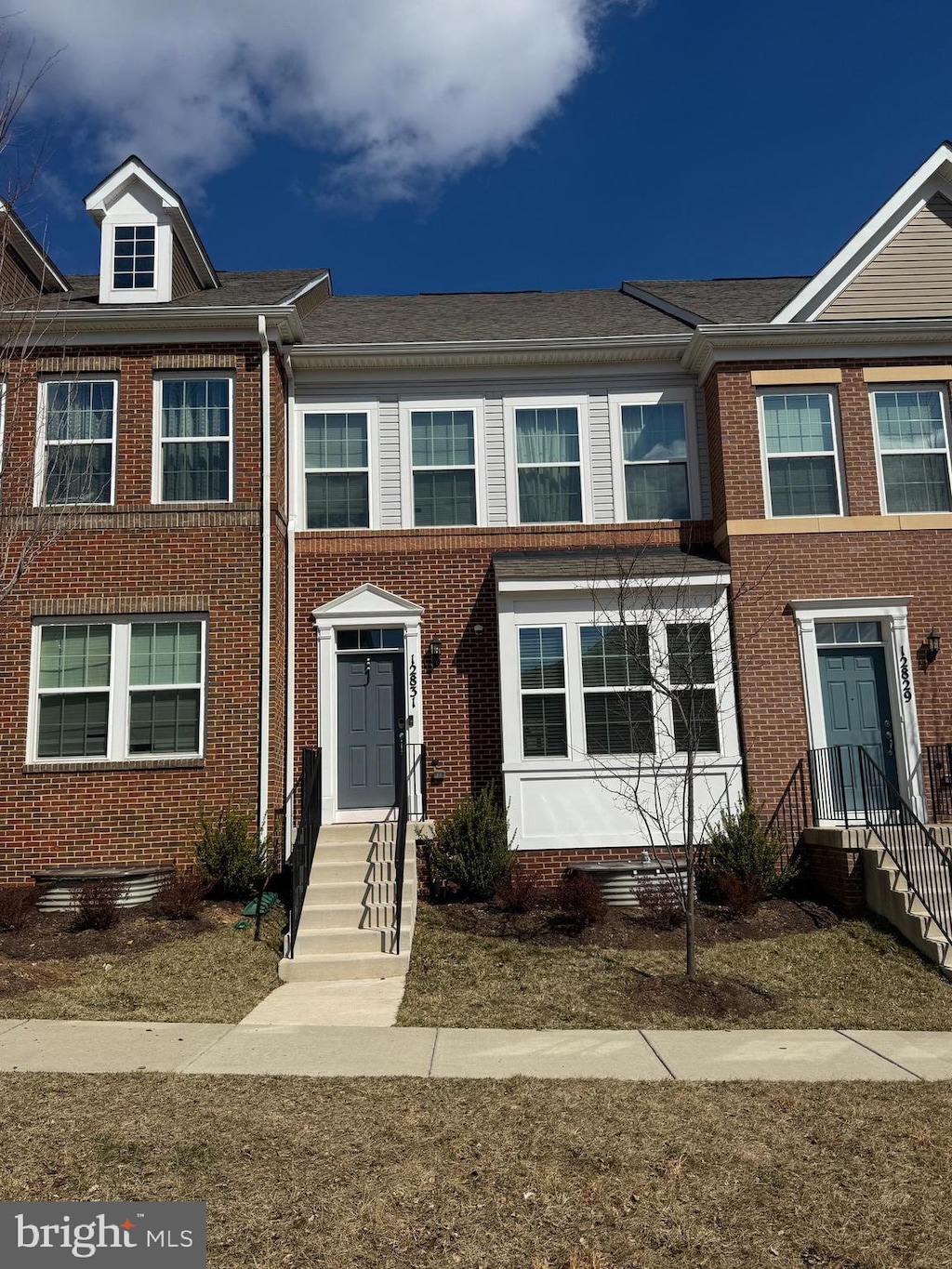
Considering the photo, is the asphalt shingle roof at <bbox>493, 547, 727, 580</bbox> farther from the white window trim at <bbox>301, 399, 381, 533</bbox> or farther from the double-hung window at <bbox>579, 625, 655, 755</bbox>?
the white window trim at <bbox>301, 399, 381, 533</bbox>

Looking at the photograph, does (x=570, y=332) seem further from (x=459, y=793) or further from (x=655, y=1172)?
(x=655, y=1172)

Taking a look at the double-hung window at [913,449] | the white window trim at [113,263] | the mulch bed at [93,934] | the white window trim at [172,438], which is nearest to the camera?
the mulch bed at [93,934]

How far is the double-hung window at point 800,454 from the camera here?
41.1ft

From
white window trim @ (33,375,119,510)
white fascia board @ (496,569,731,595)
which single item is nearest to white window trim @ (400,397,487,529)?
white fascia board @ (496,569,731,595)

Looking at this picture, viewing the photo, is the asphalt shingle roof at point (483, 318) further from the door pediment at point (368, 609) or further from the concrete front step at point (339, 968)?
the concrete front step at point (339, 968)

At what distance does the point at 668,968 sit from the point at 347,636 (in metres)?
6.01

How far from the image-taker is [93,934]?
9539 mm


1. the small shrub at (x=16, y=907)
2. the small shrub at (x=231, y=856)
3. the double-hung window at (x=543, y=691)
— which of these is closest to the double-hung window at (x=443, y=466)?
the double-hung window at (x=543, y=691)

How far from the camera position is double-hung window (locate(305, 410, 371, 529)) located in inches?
512

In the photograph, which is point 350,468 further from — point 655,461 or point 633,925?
point 633,925

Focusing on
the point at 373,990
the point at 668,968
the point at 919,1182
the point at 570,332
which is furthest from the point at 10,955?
the point at 570,332

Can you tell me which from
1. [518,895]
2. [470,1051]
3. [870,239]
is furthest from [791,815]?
[870,239]

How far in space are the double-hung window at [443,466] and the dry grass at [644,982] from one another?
547cm

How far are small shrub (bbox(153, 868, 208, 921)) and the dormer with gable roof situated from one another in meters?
7.55
